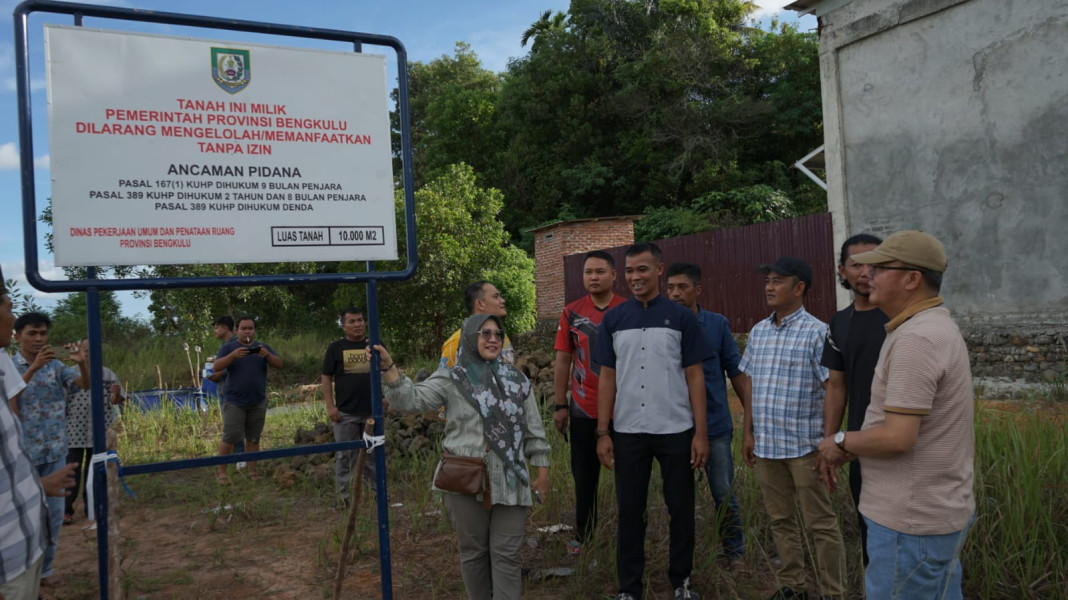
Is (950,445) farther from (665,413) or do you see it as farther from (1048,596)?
(1048,596)

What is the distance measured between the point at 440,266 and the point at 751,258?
7504 mm

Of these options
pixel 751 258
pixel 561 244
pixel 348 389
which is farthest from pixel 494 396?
pixel 561 244

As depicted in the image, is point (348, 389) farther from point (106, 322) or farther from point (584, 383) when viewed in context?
point (106, 322)

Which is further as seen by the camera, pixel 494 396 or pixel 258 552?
pixel 258 552

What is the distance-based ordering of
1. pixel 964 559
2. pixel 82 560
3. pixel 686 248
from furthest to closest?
pixel 686 248
pixel 82 560
pixel 964 559

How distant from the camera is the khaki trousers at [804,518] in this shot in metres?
3.58

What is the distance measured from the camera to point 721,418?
14.6 ft

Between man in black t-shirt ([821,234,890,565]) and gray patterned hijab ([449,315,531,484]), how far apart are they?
140cm

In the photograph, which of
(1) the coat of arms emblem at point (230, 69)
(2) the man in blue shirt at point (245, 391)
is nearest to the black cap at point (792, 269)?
(1) the coat of arms emblem at point (230, 69)

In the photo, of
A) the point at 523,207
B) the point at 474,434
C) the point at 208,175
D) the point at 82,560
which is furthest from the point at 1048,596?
the point at 523,207

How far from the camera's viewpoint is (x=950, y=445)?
7.91 feet

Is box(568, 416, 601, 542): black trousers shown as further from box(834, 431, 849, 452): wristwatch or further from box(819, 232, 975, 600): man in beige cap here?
box(819, 232, 975, 600): man in beige cap

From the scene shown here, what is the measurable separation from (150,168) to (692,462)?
279 centimetres

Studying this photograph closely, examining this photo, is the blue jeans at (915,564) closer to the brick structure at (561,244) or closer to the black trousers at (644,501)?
the black trousers at (644,501)
